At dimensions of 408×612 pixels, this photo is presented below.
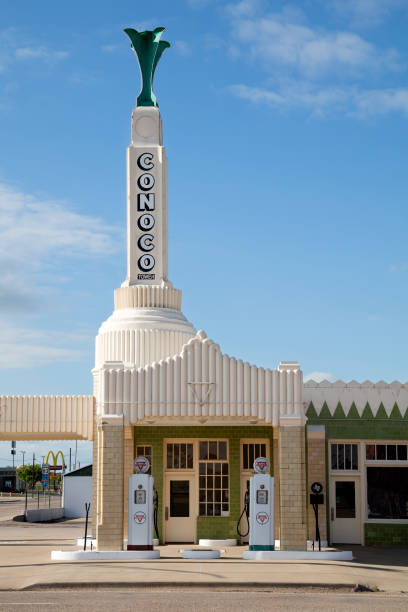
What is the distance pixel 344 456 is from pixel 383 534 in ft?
8.38

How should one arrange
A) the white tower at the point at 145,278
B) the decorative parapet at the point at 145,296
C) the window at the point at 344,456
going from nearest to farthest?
the window at the point at 344,456 → the white tower at the point at 145,278 → the decorative parapet at the point at 145,296

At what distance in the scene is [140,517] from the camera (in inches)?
866

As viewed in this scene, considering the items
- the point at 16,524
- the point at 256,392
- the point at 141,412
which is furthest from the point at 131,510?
the point at 16,524

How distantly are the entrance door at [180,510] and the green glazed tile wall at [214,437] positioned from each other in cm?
30

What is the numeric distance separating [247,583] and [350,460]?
1003 centimetres

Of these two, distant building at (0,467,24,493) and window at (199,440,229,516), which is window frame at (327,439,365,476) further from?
distant building at (0,467,24,493)

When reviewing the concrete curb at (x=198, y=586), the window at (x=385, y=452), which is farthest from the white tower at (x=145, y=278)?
the concrete curb at (x=198, y=586)

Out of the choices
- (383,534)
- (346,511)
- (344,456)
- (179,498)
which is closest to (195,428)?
(179,498)

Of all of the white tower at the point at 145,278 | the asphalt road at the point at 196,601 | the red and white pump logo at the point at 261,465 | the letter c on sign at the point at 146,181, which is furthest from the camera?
the letter c on sign at the point at 146,181

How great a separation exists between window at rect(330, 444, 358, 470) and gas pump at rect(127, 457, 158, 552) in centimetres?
669

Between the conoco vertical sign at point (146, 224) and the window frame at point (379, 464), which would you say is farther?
the conoco vertical sign at point (146, 224)

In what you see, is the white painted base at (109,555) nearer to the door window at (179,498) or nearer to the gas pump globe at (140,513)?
the gas pump globe at (140,513)

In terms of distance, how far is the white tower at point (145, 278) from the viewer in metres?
28.4

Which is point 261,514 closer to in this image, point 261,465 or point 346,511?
point 261,465
